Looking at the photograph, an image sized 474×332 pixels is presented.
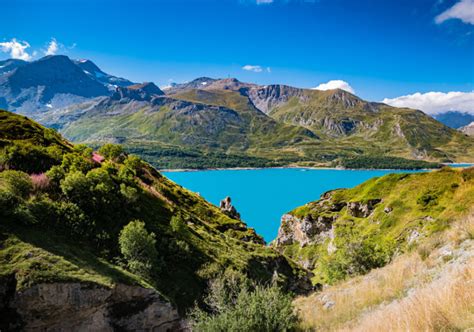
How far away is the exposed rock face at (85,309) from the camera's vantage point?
50.4 feet

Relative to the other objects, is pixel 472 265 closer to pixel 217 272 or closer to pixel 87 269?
pixel 87 269

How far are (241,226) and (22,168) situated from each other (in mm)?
32478

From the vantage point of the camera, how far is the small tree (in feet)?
70.9

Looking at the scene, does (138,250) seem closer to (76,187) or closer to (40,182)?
(76,187)

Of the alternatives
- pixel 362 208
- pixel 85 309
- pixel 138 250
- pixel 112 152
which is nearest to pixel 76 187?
pixel 138 250

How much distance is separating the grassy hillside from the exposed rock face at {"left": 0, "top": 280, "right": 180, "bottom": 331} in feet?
77.1

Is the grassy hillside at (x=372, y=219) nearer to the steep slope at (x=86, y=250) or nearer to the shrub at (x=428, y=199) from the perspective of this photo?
the shrub at (x=428, y=199)

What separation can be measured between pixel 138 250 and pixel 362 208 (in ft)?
184

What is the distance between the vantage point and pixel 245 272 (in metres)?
29.5

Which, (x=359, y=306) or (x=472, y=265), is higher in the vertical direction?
(x=472, y=265)

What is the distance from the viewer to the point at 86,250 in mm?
20812

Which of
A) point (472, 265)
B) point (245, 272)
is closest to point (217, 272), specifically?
point (245, 272)

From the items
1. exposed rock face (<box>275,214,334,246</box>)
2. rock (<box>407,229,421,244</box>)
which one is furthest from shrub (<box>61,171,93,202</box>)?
exposed rock face (<box>275,214,334,246</box>)

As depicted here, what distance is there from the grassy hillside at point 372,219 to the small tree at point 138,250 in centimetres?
2297
